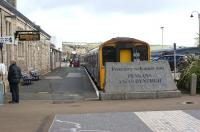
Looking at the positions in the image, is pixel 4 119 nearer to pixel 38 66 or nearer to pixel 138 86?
pixel 138 86

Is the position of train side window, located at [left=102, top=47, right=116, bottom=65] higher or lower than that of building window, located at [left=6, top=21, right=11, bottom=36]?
lower

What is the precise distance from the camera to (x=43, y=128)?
12.6 metres

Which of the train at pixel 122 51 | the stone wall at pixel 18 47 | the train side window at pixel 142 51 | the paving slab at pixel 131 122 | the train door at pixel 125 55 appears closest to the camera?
the paving slab at pixel 131 122

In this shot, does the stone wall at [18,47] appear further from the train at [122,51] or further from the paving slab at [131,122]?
the paving slab at [131,122]

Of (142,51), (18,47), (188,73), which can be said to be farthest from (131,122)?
(18,47)

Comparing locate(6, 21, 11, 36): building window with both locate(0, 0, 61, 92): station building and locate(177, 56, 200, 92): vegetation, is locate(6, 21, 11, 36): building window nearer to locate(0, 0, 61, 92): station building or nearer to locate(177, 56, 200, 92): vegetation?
locate(0, 0, 61, 92): station building

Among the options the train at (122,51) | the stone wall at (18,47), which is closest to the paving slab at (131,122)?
the stone wall at (18,47)

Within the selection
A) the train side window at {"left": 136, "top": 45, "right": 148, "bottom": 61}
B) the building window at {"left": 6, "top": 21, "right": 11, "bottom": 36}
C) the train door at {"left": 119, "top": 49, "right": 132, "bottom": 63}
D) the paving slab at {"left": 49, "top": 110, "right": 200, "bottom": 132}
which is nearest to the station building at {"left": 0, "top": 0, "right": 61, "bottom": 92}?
the building window at {"left": 6, "top": 21, "right": 11, "bottom": 36}

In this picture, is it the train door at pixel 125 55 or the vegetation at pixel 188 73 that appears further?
the train door at pixel 125 55

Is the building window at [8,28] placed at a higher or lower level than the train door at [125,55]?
higher

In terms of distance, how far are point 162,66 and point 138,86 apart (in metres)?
1.66

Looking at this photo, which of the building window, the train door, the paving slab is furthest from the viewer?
the building window

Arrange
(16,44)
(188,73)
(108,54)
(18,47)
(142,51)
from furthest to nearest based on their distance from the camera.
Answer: (18,47), (142,51), (108,54), (16,44), (188,73)

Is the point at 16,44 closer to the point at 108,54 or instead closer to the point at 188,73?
the point at 108,54
